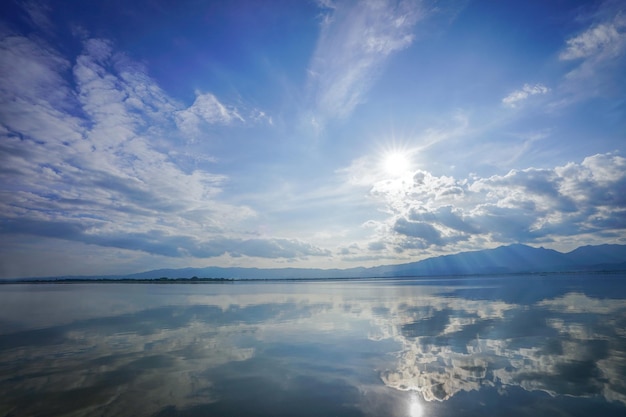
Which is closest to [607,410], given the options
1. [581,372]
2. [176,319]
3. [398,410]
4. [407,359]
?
[581,372]

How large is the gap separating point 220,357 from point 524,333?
876 inches

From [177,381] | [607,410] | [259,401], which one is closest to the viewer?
[607,410]

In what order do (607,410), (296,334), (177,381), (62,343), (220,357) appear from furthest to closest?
(296,334), (62,343), (220,357), (177,381), (607,410)

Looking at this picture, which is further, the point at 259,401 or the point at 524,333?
the point at 524,333

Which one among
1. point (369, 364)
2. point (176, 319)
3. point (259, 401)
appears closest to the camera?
point (259, 401)

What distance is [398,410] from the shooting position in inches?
453

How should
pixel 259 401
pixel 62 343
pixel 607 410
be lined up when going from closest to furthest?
pixel 607 410 < pixel 259 401 < pixel 62 343

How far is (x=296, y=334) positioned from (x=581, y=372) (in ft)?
59.6

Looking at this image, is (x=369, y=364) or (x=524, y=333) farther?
(x=524, y=333)

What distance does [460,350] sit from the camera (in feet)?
65.0

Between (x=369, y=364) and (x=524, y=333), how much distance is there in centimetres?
1465

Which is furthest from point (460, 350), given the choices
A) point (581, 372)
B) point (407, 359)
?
point (581, 372)

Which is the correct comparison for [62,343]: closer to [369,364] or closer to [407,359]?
[369,364]

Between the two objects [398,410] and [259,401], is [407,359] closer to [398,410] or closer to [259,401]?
[398,410]
